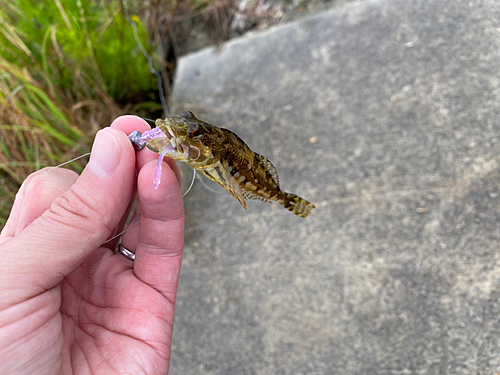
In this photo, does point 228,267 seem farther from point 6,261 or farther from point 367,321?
point 6,261

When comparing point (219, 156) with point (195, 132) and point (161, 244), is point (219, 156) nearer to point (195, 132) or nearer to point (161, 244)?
point (195, 132)

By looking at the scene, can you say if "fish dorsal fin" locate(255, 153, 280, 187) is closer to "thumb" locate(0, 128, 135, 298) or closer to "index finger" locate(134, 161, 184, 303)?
"index finger" locate(134, 161, 184, 303)

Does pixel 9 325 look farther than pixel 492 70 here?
No

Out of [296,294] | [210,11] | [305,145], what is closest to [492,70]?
[305,145]

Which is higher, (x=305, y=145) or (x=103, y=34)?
(x=103, y=34)

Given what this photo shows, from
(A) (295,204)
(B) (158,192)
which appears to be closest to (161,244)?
(B) (158,192)

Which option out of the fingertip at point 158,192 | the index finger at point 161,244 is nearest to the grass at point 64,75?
the index finger at point 161,244
